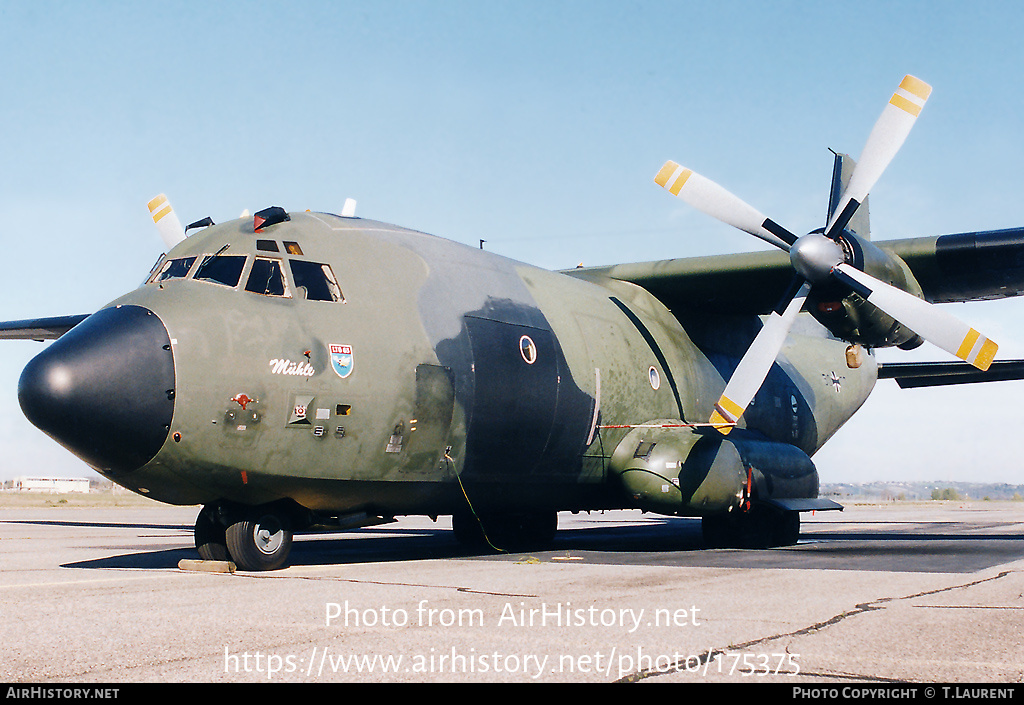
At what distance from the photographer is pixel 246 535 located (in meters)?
10.7

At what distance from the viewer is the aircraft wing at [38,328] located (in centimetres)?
1794

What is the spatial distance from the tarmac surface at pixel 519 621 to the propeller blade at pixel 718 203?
540 centimetres

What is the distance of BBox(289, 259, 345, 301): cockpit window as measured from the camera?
440 inches

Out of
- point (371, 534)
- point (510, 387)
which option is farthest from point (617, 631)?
point (371, 534)

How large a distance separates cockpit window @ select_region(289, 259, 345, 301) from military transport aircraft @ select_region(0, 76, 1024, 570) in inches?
1.0

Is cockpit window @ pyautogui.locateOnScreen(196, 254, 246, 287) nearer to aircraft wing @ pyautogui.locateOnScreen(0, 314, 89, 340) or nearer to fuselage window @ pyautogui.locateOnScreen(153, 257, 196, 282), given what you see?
fuselage window @ pyautogui.locateOnScreen(153, 257, 196, 282)

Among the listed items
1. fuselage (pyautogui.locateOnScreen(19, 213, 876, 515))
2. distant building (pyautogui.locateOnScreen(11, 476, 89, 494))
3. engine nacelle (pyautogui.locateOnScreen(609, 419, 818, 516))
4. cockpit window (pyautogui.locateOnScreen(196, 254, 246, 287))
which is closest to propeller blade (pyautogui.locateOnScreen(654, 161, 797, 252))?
fuselage (pyautogui.locateOnScreen(19, 213, 876, 515))

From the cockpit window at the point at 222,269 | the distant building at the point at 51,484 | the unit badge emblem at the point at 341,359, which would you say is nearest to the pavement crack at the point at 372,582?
the unit badge emblem at the point at 341,359

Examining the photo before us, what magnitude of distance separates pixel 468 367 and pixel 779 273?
675cm

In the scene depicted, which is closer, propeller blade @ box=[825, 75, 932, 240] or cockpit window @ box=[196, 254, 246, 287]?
cockpit window @ box=[196, 254, 246, 287]

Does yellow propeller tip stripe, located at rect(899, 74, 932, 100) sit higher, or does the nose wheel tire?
yellow propeller tip stripe, located at rect(899, 74, 932, 100)

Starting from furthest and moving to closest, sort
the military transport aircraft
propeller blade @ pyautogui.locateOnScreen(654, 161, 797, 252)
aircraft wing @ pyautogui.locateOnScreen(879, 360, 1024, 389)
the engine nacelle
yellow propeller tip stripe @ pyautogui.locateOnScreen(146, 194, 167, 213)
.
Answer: aircraft wing @ pyautogui.locateOnScreen(879, 360, 1024, 389)
yellow propeller tip stripe @ pyautogui.locateOnScreen(146, 194, 167, 213)
propeller blade @ pyautogui.locateOnScreen(654, 161, 797, 252)
the engine nacelle
the military transport aircraft

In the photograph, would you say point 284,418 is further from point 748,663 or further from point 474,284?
point 748,663

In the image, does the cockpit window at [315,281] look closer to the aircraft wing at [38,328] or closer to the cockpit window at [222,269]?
the cockpit window at [222,269]
